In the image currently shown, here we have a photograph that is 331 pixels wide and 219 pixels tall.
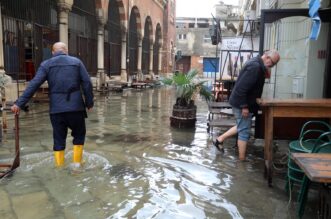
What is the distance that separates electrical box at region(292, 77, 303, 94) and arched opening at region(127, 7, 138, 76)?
804 inches

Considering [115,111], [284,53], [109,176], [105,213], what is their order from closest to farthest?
1. [105,213]
2. [109,176]
3. [284,53]
4. [115,111]

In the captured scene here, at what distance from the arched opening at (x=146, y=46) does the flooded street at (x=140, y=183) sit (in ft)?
78.9

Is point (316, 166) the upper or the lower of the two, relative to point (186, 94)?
lower

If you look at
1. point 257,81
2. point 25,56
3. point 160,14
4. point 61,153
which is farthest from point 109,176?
point 160,14

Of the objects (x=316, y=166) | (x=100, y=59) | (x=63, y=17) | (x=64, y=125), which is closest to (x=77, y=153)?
(x=64, y=125)

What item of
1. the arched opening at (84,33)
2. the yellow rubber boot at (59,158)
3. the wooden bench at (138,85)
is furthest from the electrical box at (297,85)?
the wooden bench at (138,85)

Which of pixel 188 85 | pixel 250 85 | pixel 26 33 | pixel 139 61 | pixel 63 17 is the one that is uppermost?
pixel 63 17

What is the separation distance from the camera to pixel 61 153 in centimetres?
505

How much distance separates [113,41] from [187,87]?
16561mm

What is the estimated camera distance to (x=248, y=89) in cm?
532

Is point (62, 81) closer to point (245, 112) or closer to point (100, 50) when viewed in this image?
point (245, 112)

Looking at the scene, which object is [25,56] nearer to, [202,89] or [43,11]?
[43,11]

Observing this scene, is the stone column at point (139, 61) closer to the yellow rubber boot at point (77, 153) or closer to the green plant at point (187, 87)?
the green plant at point (187, 87)

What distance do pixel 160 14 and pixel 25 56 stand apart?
22.2m
